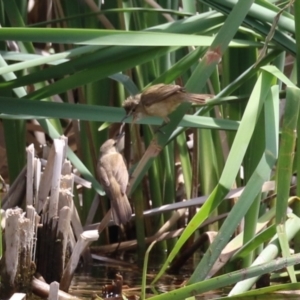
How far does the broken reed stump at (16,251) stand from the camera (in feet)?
8.45

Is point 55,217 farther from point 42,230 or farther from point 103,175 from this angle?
point 103,175

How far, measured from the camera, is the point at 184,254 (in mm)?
3338

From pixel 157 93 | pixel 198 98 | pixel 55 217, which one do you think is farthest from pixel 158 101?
pixel 55 217

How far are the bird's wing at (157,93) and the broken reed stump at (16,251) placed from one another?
2.11 feet

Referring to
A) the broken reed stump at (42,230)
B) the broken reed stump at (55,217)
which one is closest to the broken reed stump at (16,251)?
the broken reed stump at (42,230)

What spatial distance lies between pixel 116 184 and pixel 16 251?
23.7 inches

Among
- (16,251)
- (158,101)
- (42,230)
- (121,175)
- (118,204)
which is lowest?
(16,251)

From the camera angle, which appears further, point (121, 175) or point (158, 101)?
point (121, 175)

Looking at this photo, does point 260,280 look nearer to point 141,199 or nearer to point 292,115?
point 292,115

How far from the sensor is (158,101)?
289cm

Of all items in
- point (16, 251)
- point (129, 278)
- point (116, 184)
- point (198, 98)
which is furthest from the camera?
point (129, 278)

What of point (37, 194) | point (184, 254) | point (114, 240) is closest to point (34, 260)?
point (37, 194)

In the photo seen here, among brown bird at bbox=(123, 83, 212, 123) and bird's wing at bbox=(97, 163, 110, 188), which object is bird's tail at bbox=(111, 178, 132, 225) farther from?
brown bird at bbox=(123, 83, 212, 123)

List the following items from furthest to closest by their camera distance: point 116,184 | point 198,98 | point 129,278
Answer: point 129,278 → point 116,184 → point 198,98
